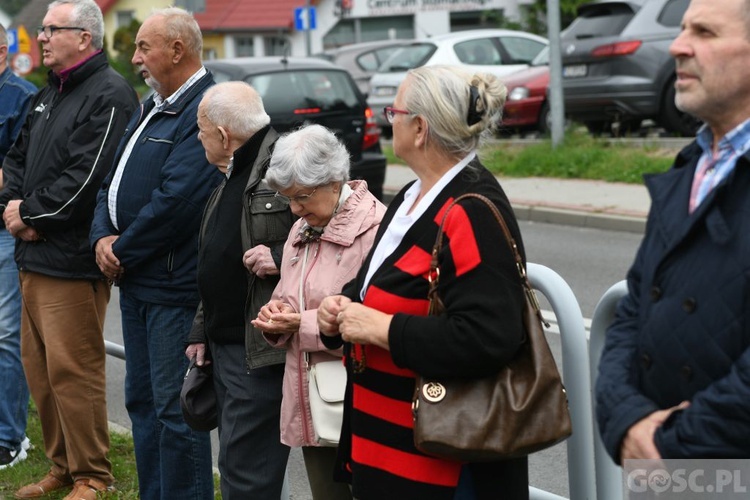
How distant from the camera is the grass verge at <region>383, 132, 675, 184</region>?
13.3 metres

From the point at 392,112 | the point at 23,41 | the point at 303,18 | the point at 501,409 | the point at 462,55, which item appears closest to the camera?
the point at 501,409

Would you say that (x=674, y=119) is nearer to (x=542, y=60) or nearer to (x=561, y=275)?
(x=542, y=60)

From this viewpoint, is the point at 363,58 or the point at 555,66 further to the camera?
the point at 363,58

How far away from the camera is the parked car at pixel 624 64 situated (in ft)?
46.2

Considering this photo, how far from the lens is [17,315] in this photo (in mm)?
5902

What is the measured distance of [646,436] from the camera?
2498 mm

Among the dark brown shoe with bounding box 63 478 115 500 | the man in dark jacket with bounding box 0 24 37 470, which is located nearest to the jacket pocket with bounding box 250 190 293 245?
the dark brown shoe with bounding box 63 478 115 500

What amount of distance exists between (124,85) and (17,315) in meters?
1.41

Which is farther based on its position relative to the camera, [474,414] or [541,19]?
[541,19]

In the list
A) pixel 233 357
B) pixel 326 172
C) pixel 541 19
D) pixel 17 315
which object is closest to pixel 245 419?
pixel 233 357

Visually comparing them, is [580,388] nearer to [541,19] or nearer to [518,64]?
[518,64]

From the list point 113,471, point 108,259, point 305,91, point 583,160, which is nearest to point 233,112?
point 108,259

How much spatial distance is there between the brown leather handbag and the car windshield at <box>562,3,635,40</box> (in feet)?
40.8

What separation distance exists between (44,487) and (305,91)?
797 cm
